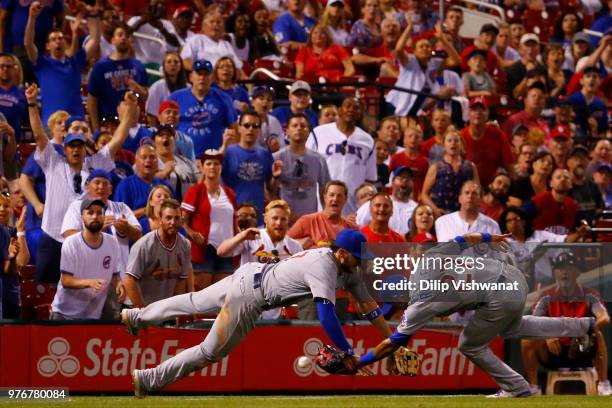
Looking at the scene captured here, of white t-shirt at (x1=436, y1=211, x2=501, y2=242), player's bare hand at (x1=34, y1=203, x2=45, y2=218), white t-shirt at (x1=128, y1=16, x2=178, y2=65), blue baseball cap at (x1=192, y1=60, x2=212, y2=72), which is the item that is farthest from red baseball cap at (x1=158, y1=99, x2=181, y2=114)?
white t-shirt at (x1=128, y1=16, x2=178, y2=65)

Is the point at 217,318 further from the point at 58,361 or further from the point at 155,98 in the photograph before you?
the point at 155,98

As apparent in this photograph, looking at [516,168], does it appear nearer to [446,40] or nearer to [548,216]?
[548,216]

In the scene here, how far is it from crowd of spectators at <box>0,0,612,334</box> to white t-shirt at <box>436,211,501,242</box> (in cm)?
2

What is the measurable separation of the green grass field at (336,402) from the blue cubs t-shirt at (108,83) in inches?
192

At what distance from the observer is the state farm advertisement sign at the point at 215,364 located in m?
13.6

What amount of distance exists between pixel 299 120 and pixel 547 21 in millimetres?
11237

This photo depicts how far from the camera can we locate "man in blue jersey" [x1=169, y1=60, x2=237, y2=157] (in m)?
16.8

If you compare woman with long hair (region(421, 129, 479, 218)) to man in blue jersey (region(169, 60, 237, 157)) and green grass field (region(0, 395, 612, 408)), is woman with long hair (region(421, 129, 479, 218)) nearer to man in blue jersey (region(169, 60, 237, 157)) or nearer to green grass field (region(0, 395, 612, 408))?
man in blue jersey (region(169, 60, 237, 157))

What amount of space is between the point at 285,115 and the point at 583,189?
3.88m

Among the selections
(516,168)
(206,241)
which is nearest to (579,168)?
(516,168)

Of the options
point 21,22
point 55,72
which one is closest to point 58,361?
point 55,72

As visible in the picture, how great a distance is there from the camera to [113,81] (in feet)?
56.1

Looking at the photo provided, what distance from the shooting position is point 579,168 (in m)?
18.6

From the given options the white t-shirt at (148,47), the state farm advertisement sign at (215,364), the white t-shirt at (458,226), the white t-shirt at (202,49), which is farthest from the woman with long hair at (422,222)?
the white t-shirt at (148,47)
